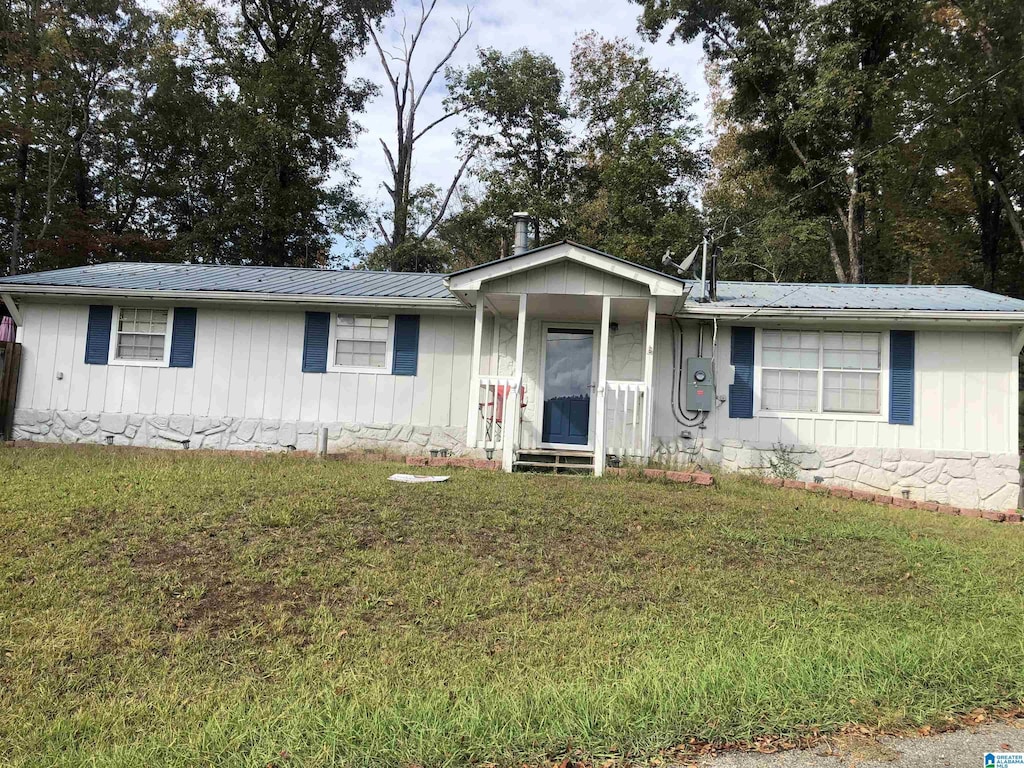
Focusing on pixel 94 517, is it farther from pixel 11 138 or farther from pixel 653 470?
pixel 11 138

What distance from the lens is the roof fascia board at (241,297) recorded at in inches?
368


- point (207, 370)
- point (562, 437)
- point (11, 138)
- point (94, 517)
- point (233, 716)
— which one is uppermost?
point (11, 138)

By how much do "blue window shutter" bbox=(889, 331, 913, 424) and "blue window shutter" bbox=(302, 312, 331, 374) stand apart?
8133 mm

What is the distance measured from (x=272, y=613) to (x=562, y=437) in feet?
20.6

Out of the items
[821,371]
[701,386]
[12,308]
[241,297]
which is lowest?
[701,386]

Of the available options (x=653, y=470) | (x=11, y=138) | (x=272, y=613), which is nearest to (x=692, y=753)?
(x=272, y=613)

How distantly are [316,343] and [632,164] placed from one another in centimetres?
1239

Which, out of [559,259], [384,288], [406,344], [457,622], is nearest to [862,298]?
[559,259]

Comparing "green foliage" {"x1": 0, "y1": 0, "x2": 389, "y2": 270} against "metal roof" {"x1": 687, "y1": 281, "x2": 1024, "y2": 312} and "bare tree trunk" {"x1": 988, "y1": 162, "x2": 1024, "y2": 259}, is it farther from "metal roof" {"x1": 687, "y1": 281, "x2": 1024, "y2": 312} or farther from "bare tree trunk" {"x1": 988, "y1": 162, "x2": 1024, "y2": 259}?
"bare tree trunk" {"x1": 988, "y1": 162, "x2": 1024, "y2": 259}

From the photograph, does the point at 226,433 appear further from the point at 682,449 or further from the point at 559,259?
the point at 682,449

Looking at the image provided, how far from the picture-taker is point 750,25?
18.3 m

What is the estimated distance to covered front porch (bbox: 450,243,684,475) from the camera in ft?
27.2

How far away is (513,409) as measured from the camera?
8.43 metres

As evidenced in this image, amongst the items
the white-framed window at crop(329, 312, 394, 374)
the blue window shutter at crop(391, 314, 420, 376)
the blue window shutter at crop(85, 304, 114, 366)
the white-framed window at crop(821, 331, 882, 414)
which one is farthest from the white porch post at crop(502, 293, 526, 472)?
the blue window shutter at crop(85, 304, 114, 366)
